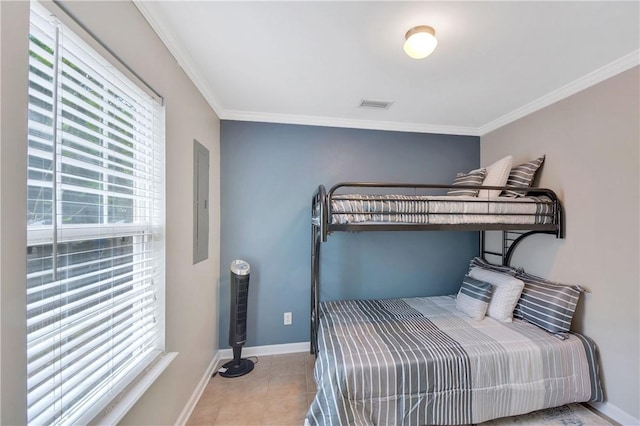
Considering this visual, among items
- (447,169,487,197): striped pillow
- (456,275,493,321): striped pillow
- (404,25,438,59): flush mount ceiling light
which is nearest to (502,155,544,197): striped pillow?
(447,169,487,197): striped pillow

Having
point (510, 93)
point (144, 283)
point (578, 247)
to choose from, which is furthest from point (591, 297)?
point (144, 283)

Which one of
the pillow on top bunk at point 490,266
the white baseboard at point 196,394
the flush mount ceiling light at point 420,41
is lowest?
the white baseboard at point 196,394

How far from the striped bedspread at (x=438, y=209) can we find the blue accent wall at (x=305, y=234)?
33.0 inches

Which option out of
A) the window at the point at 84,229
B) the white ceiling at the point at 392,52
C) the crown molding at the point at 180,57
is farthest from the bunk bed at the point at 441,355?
the crown molding at the point at 180,57

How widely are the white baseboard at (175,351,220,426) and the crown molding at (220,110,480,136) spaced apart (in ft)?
7.67

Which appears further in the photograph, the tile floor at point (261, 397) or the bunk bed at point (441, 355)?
the tile floor at point (261, 397)

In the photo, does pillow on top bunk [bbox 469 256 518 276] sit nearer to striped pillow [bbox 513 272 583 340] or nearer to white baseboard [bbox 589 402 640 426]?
striped pillow [bbox 513 272 583 340]

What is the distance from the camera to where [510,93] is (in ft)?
6.56

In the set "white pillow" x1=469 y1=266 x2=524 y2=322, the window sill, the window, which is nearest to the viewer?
the window

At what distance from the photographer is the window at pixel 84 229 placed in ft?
2.32

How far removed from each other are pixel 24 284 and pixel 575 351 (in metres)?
2.85

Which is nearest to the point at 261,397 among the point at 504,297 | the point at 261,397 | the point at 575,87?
the point at 261,397

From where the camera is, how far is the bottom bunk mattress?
141cm

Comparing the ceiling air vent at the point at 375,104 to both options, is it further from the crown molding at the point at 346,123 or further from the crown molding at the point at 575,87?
the crown molding at the point at 575,87
